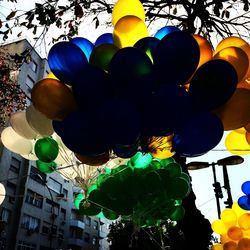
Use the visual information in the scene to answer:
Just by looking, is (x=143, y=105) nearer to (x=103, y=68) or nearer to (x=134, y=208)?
(x=103, y=68)

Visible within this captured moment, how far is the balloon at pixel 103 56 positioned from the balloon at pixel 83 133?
54 cm

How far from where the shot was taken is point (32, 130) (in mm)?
4387

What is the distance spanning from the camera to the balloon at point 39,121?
3904 millimetres

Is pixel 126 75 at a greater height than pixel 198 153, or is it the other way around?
pixel 126 75

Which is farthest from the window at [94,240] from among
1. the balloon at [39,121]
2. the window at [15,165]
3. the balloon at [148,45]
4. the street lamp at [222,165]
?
the balloon at [148,45]

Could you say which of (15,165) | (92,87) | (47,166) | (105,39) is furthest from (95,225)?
(92,87)

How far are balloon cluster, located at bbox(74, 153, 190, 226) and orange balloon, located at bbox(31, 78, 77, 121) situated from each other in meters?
1.70

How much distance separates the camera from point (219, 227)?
6.27 meters

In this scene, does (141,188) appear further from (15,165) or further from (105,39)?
(15,165)

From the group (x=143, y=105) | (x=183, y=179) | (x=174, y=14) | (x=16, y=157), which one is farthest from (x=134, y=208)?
(x=16, y=157)

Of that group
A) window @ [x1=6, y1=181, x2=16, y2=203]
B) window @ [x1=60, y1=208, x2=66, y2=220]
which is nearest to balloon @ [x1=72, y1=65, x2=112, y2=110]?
window @ [x1=6, y1=181, x2=16, y2=203]

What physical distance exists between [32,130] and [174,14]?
3.82m

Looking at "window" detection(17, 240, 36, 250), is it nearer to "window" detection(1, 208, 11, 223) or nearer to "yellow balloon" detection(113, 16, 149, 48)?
"window" detection(1, 208, 11, 223)

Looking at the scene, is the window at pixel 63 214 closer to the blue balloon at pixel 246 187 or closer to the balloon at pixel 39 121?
the blue balloon at pixel 246 187
